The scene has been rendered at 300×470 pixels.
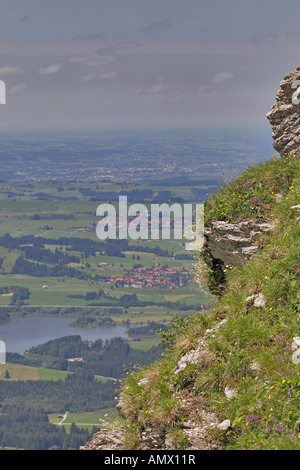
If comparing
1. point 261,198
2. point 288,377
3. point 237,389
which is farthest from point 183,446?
point 261,198

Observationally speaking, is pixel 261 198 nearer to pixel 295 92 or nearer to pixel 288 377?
pixel 295 92

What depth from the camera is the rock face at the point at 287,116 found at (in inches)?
497

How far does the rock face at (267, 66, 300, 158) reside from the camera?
12633 millimetres

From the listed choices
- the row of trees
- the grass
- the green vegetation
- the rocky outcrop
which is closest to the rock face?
the green vegetation

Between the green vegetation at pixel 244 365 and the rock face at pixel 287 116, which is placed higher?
the rock face at pixel 287 116

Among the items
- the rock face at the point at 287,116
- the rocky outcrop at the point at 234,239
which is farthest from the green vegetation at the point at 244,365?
the rock face at the point at 287,116

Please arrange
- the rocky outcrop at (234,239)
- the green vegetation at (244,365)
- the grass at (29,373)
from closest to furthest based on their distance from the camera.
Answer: the green vegetation at (244,365), the rocky outcrop at (234,239), the grass at (29,373)

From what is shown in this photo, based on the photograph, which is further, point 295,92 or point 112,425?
point 295,92

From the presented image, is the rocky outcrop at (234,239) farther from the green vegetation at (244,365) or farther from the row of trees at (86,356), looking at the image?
the row of trees at (86,356)

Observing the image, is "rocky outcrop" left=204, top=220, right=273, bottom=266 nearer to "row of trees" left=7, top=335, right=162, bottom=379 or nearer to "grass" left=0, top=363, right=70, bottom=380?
"row of trees" left=7, top=335, right=162, bottom=379

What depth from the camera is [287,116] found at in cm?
1297

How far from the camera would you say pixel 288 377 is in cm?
763

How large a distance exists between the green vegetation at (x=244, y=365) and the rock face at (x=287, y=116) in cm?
177
